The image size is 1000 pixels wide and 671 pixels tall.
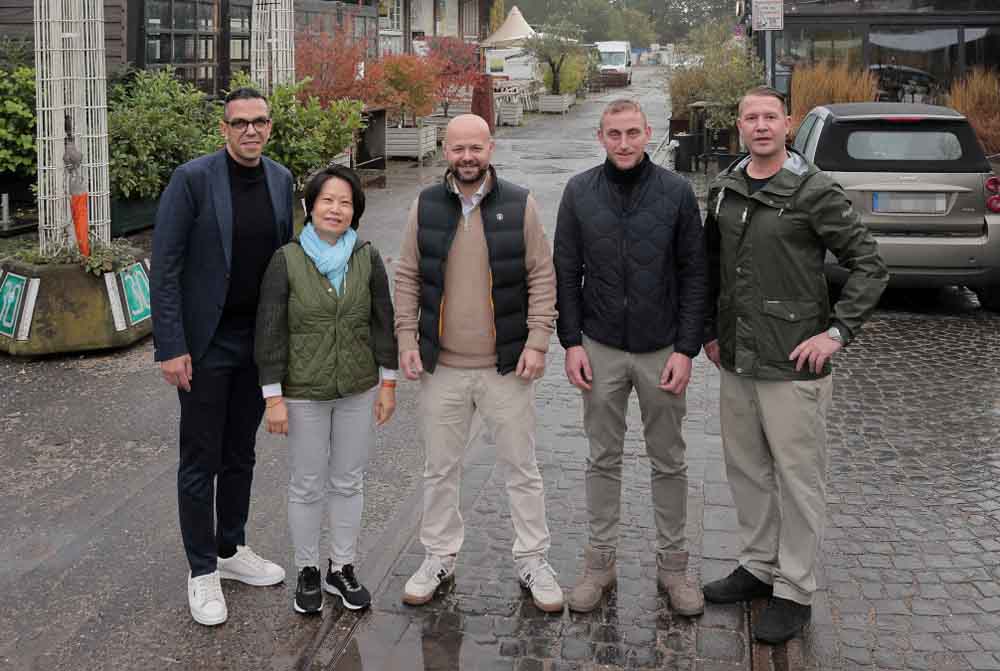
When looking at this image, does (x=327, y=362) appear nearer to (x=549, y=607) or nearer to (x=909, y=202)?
(x=549, y=607)

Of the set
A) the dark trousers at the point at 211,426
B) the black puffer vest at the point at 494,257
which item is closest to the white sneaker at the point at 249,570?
the dark trousers at the point at 211,426

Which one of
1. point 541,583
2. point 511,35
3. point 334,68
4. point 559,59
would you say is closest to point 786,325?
point 541,583

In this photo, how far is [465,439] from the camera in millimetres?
4902

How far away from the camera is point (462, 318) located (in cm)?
472

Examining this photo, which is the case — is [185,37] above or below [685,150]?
above

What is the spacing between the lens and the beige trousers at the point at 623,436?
4.72 meters

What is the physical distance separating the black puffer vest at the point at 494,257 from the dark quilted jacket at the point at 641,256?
0.21 metres

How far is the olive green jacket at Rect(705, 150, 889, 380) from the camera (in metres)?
4.46

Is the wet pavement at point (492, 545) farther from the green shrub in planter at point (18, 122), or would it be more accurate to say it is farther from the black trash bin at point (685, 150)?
the black trash bin at point (685, 150)

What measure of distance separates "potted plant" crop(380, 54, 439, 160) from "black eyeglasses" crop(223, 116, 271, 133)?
17.9 metres

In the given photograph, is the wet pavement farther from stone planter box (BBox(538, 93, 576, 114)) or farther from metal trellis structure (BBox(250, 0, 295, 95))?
stone planter box (BBox(538, 93, 576, 114))

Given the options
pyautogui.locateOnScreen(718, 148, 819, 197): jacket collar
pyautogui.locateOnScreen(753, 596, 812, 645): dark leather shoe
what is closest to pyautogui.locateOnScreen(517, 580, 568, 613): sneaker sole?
pyautogui.locateOnScreen(753, 596, 812, 645): dark leather shoe

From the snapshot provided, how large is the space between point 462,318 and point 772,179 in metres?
1.25

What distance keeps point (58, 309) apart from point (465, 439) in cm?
491
